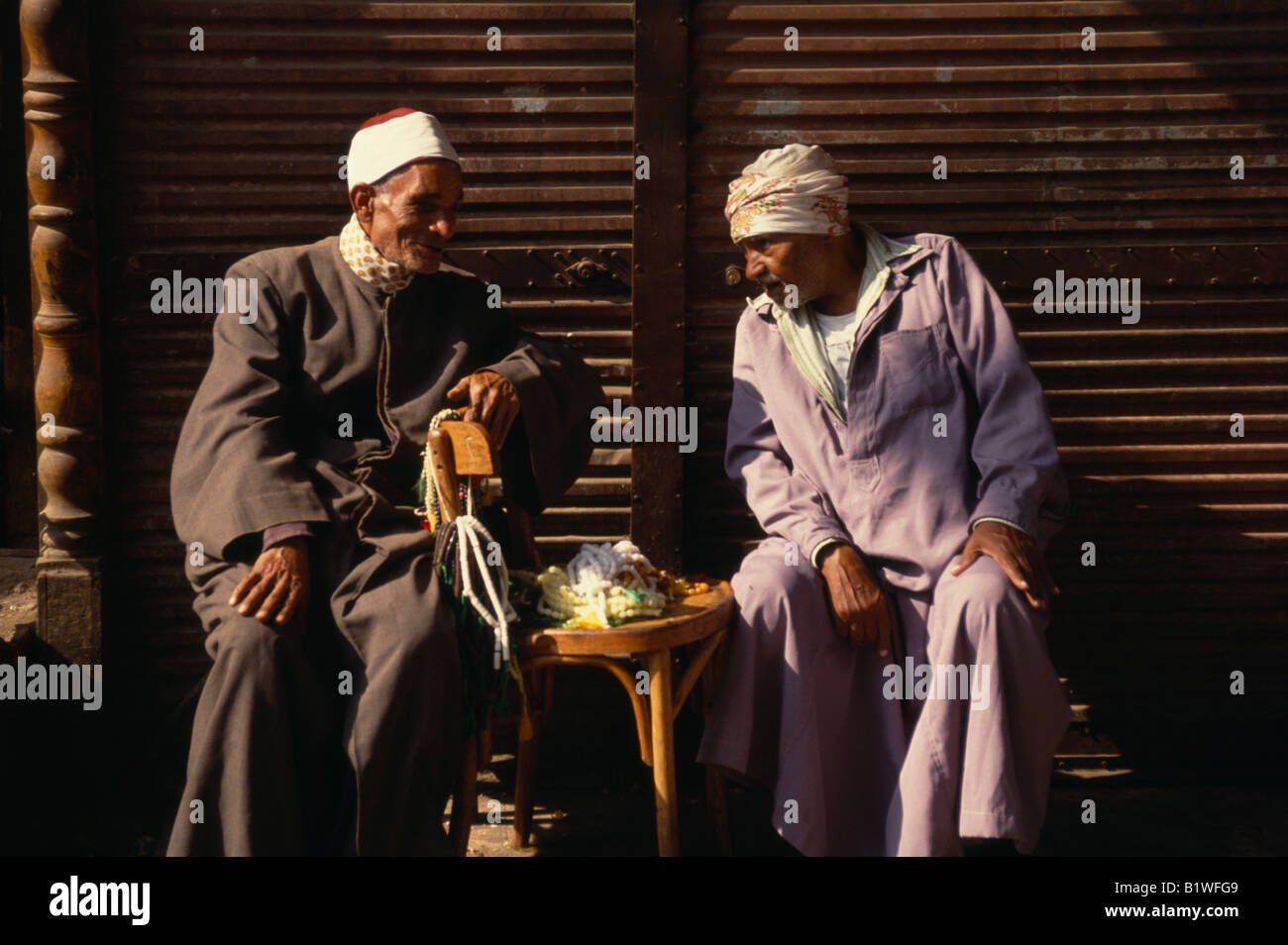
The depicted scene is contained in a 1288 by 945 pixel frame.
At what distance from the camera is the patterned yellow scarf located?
131 inches

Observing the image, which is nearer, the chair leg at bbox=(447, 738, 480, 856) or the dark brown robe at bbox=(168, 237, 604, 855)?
the dark brown robe at bbox=(168, 237, 604, 855)

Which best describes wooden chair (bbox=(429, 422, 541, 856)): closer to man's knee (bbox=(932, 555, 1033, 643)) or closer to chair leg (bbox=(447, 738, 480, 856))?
chair leg (bbox=(447, 738, 480, 856))

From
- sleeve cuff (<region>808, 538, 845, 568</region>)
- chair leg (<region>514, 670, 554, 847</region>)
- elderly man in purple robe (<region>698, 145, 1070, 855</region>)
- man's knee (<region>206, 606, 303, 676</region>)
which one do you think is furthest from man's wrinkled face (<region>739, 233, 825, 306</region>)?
man's knee (<region>206, 606, 303, 676</region>)

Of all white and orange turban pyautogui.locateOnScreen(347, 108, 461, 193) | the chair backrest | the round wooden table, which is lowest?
the round wooden table

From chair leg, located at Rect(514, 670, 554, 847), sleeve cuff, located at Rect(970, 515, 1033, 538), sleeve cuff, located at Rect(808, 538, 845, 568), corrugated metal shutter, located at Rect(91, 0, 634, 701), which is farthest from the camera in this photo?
corrugated metal shutter, located at Rect(91, 0, 634, 701)

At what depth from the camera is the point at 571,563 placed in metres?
3.23

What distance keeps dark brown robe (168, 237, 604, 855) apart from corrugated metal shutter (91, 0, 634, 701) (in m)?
0.65

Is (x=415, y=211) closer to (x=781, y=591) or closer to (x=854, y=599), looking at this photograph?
(x=781, y=591)

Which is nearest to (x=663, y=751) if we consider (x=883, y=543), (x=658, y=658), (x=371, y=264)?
(x=658, y=658)

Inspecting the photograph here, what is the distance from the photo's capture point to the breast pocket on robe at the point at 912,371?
11.1 ft

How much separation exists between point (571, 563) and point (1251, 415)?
8.63 feet

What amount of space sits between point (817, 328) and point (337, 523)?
1493 mm

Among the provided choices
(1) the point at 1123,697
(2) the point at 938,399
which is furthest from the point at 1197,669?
(2) the point at 938,399

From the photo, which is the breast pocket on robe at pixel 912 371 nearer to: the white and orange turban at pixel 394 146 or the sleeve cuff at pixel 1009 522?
the sleeve cuff at pixel 1009 522
